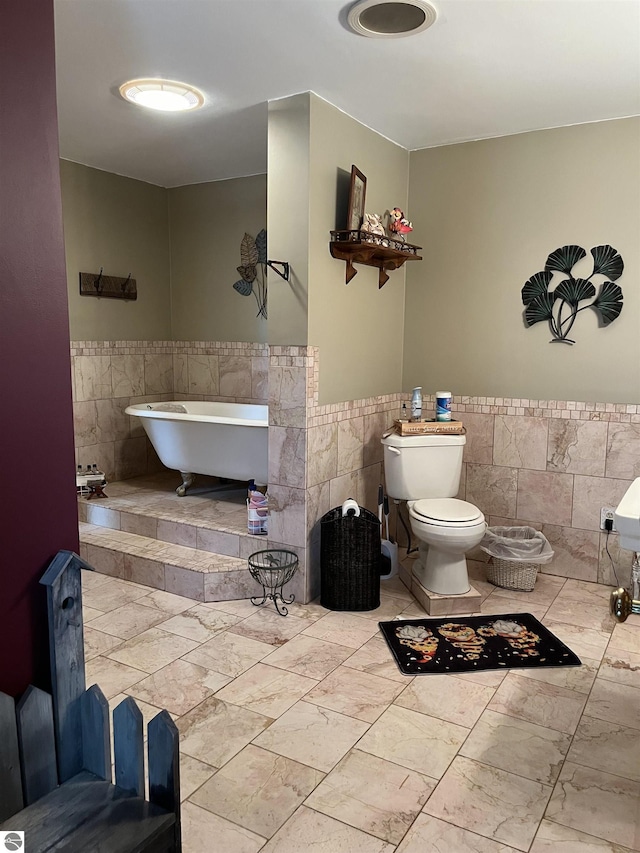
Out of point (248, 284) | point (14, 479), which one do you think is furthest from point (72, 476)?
point (248, 284)

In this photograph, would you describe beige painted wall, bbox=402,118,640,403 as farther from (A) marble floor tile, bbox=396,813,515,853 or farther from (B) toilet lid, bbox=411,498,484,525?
(A) marble floor tile, bbox=396,813,515,853

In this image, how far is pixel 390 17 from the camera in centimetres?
241

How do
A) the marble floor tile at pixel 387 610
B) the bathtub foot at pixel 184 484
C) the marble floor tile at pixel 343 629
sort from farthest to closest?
1. the bathtub foot at pixel 184 484
2. the marble floor tile at pixel 387 610
3. the marble floor tile at pixel 343 629

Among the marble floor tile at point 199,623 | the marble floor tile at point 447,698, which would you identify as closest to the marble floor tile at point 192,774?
the marble floor tile at point 447,698

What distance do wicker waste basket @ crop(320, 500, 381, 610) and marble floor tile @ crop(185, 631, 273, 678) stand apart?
0.53 metres

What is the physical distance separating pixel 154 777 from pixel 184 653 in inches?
60.6

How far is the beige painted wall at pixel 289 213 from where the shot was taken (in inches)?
127

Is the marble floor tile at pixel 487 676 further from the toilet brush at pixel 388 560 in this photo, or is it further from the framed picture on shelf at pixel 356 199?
the framed picture on shelf at pixel 356 199

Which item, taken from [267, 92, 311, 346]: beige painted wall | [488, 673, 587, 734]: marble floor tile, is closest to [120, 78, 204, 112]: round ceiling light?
[267, 92, 311, 346]: beige painted wall

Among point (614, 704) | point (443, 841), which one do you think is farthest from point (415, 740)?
point (614, 704)

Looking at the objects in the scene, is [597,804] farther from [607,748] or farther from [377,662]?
[377,662]

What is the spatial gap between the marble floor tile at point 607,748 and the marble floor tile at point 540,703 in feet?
0.18

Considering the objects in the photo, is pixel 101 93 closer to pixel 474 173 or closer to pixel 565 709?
pixel 474 173

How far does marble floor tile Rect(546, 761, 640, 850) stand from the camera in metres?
1.90
